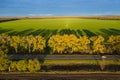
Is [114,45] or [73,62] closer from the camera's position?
[73,62]

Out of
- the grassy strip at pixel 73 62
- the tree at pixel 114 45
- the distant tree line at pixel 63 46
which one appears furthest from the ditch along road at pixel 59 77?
the tree at pixel 114 45

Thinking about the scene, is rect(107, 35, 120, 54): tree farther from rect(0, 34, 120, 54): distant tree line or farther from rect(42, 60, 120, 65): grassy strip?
rect(42, 60, 120, 65): grassy strip

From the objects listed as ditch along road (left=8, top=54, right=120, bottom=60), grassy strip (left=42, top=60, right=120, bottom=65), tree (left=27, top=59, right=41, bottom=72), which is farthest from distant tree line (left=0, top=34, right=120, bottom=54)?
tree (left=27, top=59, right=41, bottom=72)

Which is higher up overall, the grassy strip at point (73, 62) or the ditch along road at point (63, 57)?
the ditch along road at point (63, 57)

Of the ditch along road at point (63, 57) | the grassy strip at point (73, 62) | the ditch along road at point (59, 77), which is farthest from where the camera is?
the ditch along road at point (63, 57)

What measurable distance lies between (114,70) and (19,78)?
74.4 feet

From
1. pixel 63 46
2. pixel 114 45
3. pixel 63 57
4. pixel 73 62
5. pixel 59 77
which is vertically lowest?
pixel 59 77

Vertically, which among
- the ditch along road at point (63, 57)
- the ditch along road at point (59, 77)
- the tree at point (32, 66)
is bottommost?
the ditch along road at point (59, 77)

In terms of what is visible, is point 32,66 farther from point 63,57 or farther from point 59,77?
point 63,57

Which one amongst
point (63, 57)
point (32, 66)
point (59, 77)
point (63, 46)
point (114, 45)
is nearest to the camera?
point (59, 77)

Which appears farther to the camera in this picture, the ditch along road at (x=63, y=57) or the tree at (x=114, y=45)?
the tree at (x=114, y=45)

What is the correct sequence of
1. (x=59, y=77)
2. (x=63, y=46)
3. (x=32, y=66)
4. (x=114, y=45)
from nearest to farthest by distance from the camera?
→ (x=59, y=77) < (x=32, y=66) < (x=63, y=46) < (x=114, y=45)

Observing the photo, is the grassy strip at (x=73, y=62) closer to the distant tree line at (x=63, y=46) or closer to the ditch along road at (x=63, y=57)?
the ditch along road at (x=63, y=57)

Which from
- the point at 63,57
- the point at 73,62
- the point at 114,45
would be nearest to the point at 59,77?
the point at 73,62
